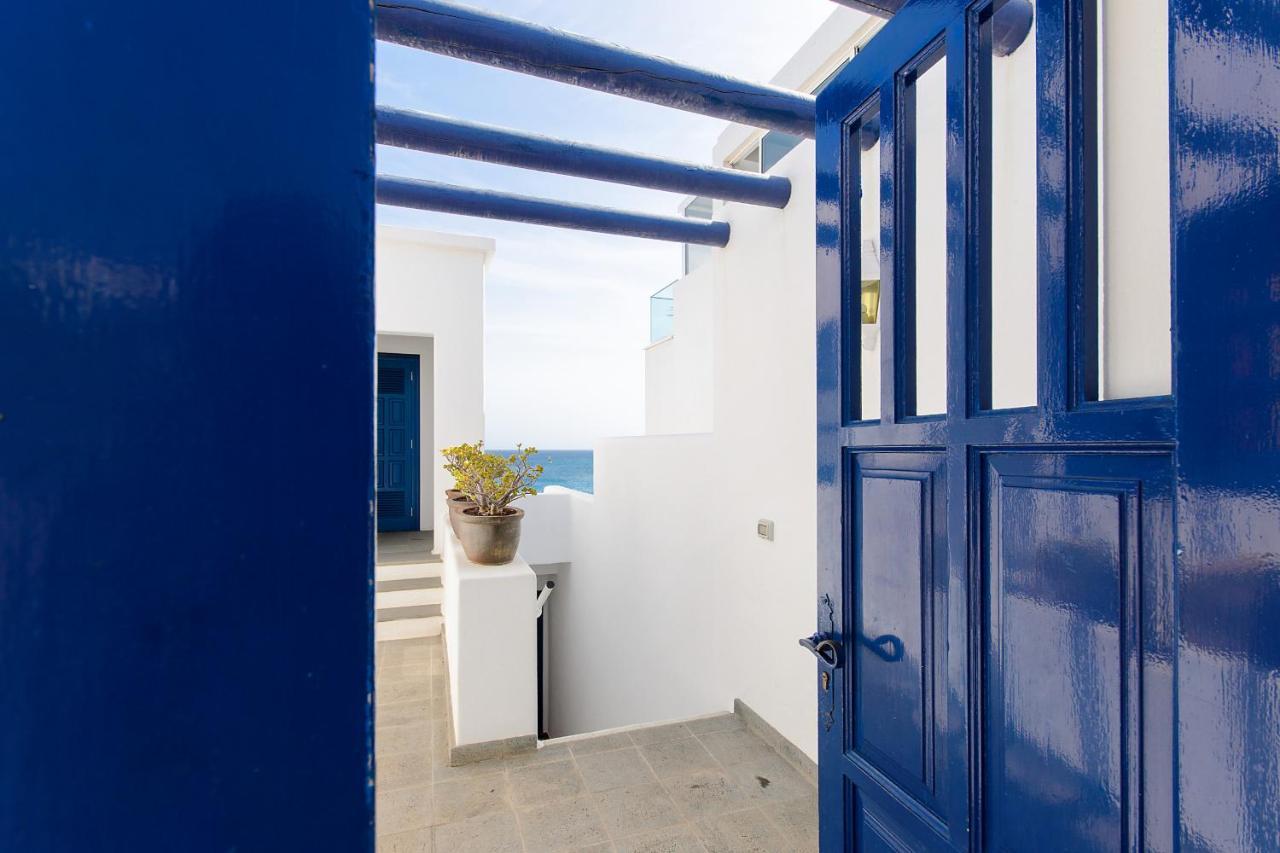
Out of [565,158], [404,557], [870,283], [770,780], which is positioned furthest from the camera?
[404,557]

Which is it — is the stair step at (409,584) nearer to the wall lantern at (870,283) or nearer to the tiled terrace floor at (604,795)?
the tiled terrace floor at (604,795)

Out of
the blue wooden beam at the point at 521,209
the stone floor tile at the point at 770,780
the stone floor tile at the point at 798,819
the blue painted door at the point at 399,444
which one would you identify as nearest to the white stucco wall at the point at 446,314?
the blue painted door at the point at 399,444

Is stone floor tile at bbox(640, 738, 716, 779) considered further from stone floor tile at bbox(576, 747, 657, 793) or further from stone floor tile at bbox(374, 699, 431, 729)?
stone floor tile at bbox(374, 699, 431, 729)

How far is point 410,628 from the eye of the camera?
5352 millimetres

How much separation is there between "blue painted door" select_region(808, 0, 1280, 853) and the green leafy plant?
8.20 ft

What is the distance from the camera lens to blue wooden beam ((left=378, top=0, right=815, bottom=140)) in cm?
200

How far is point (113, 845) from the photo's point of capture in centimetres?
37

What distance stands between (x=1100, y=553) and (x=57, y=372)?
1.23 meters

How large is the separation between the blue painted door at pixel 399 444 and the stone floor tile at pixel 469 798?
5407mm

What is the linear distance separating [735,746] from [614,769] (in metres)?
0.72

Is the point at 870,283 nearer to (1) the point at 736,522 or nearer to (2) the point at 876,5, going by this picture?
(2) the point at 876,5

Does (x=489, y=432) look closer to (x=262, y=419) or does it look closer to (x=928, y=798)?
(x=928, y=798)

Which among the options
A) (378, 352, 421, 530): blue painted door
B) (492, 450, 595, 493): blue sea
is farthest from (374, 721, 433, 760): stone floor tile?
(492, 450, 595, 493): blue sea

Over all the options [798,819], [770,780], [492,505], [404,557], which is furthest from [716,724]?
[404,557]
